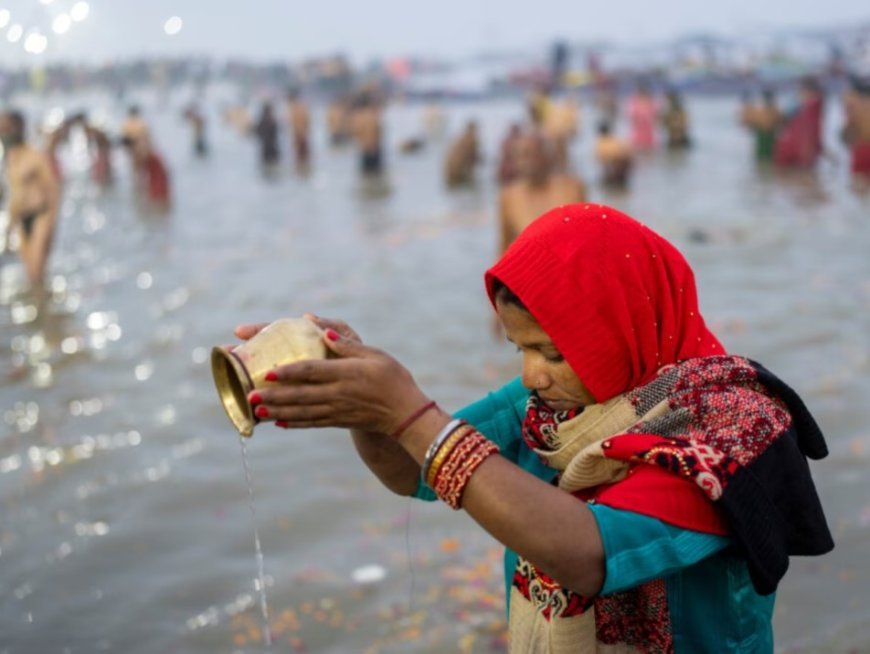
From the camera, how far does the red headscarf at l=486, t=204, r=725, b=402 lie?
1.56 m

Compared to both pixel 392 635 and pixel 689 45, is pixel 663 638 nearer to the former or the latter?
pixel 392 635

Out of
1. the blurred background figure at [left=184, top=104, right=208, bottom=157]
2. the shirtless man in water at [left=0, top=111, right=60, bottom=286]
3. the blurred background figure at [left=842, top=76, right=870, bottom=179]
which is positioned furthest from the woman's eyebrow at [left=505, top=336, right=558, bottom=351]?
the blurred background figure at [left=184, top=104, right=208, bottom=157]

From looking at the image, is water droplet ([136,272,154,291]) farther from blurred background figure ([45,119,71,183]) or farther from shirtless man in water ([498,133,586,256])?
shirtless man in water ([498,133,586,256])

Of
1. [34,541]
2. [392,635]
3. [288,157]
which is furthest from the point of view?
[288,157]

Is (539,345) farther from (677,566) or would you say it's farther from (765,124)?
(765,124)

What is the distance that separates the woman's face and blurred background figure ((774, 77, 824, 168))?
55.5 feet

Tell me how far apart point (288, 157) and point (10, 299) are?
728 inches

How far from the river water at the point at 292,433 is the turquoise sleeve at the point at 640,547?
1133 millimetres

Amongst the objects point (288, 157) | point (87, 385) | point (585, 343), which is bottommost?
point (288, 157)

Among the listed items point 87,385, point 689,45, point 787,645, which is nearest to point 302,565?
point 787,645

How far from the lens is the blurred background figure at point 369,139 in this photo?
819 inches

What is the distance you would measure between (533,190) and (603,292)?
5.27m

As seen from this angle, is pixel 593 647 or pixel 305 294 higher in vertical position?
pixel 593 647

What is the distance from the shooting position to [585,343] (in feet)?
5.16
